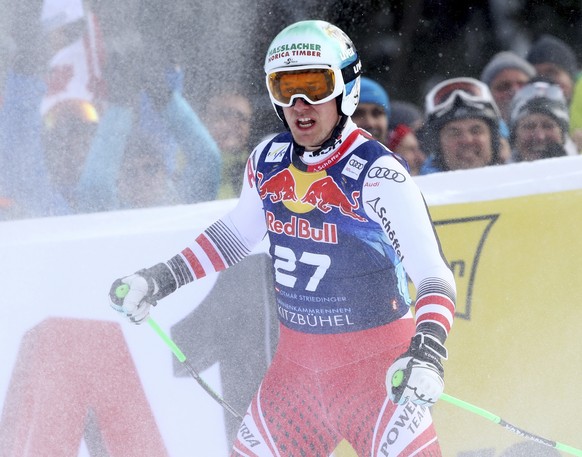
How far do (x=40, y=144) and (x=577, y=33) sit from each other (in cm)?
423

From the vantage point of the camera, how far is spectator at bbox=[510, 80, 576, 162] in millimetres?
5438

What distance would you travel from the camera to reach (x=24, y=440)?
4.14 meters

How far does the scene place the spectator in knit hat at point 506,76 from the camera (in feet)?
20.9

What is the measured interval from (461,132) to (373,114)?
59 centimetres

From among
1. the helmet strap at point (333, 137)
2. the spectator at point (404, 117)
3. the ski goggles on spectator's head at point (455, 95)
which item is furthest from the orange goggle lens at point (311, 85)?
the spectator at point (404, 117)

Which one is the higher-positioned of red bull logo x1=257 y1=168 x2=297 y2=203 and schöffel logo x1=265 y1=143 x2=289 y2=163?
schöffel logo x1=265 y1=143 x2=289 y2=163

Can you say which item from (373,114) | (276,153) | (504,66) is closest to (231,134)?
(373,114)

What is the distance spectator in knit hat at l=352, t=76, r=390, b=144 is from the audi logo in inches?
83.3

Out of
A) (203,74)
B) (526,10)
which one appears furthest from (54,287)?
(526,10)

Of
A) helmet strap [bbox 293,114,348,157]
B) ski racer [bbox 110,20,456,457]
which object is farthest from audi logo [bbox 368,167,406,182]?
helmet strap [bbox 293,114,348,157]

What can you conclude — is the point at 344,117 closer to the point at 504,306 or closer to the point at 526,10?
the point at 504,306

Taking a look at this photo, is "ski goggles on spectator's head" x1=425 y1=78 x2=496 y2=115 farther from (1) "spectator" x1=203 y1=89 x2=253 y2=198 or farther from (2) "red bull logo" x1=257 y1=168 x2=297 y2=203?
(2) "red bull logo" x1=257 y1=168 x2=297 y2=203

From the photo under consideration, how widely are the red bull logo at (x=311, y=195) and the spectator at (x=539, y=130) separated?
85.4 inches

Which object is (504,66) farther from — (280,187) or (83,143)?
(280,187)
